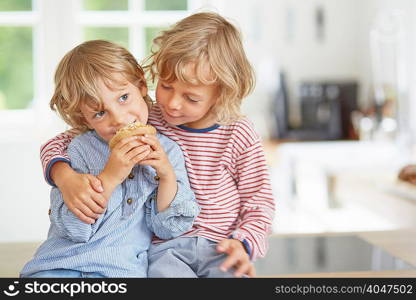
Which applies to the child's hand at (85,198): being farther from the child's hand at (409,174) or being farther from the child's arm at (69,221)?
the child's hand at (409,174)

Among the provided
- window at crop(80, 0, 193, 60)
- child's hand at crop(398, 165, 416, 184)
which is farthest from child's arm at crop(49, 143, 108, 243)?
window at crop(80, 0, 193, 60)

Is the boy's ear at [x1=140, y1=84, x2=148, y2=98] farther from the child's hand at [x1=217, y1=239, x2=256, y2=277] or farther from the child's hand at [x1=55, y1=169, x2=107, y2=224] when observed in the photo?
the child's hand at [x1=217, y1=239, x2=256, y2=277]

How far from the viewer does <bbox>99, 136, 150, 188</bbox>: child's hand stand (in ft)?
2.81

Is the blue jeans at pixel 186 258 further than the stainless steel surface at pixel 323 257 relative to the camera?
No

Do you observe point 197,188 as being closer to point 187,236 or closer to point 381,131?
point 187,236

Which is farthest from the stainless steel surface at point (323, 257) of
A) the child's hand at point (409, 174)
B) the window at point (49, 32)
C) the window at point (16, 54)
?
the window at point (16, 54)

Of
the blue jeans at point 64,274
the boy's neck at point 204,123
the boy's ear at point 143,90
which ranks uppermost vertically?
the boy's ear at point 143,90

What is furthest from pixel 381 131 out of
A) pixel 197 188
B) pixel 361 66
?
pixel 361 66

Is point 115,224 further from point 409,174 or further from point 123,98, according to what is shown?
point 409,174

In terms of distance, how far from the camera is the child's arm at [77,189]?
0.88m

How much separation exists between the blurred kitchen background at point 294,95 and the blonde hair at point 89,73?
214 mm

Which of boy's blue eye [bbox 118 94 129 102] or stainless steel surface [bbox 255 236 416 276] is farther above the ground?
boy's blue eye [bbox 118 94 129 102]

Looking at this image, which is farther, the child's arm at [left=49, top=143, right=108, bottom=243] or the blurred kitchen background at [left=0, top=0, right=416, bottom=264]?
the blurred kitchen background at [left=0, top=0, right=416, bottom=264]

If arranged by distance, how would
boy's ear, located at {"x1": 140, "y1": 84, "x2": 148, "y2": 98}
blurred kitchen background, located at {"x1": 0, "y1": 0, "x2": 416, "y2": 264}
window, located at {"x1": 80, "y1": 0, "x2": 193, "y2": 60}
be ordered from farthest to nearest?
window, located at {"x1": 80, "y1": 0, "x2": 193, "y2": 60} < blurred kitchen background, located at {"x1": 0, "y1": 0, "x2": 416, "y2": 264} < boy's ear, located at {"x1": 140, "y1": 84, "x2": 148, "y2": 98}
